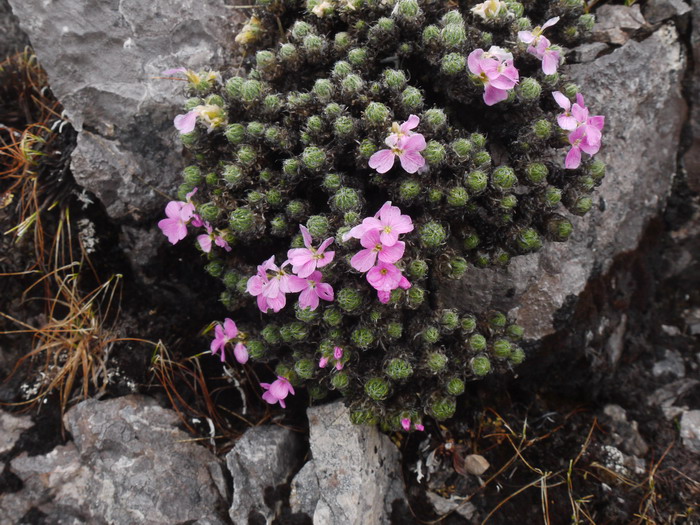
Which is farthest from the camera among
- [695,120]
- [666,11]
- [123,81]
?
[695,120]

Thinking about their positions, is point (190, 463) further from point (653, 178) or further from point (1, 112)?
point (653, 178)

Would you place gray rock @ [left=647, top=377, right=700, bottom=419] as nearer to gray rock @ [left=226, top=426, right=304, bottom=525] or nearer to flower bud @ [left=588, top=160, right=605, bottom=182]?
flower bud @ [left=588, top=160, right=605, bottom=182]

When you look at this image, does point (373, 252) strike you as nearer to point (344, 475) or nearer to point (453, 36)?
point (453, 36)

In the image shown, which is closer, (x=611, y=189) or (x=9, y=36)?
(x=611, y=189)

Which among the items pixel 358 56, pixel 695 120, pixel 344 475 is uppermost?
pixel 358 56

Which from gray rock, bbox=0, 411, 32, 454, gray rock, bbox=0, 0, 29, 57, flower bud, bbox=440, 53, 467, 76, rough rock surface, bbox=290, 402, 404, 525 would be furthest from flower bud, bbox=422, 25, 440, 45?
gray rock, bbox=0, 411, 32, 454

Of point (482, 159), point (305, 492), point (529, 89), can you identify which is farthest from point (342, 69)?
point (305, 492)
